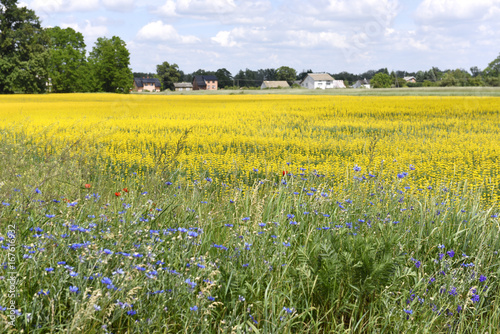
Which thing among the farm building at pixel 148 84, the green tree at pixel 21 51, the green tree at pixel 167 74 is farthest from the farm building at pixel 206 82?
the green tree at pixel 21 51

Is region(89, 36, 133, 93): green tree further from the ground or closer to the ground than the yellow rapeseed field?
further from the ground

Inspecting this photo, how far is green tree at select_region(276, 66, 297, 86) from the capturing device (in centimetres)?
14800

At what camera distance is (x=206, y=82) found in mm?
135250

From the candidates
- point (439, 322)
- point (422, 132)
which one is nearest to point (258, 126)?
point (422, 132)

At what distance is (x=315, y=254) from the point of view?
3.29m

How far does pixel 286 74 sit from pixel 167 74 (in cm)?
4561

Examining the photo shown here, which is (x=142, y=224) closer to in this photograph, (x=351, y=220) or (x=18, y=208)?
(x=18, y=208)

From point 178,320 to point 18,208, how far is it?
180cm

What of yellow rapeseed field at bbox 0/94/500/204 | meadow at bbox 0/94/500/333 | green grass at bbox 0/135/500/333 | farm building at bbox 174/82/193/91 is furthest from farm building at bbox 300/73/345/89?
green grass at bbox 0/135/500/333

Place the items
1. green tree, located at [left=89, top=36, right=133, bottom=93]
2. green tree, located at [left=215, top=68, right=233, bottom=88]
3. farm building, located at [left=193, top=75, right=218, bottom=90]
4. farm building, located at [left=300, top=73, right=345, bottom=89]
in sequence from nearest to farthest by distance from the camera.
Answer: green tree, located at [left=89, top=36, right=133, bottom=93]
green tree, located at [left=215, top=68, right=233, bottom=88]
farm building, located at [left=193, top=75, right=218, bottom=90]
farm building, located at [left=300, top=73, right=345, bottom=89]

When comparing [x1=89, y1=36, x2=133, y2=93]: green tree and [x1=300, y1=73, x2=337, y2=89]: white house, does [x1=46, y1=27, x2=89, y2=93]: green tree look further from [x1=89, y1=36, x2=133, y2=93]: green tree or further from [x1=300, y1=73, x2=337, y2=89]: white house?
[x1=300, y1=73, x2=337, y2=89]: white house

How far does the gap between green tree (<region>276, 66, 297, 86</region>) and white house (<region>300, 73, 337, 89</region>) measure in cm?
500

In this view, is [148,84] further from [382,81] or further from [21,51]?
[382,81]

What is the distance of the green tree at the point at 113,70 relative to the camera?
64938mm
